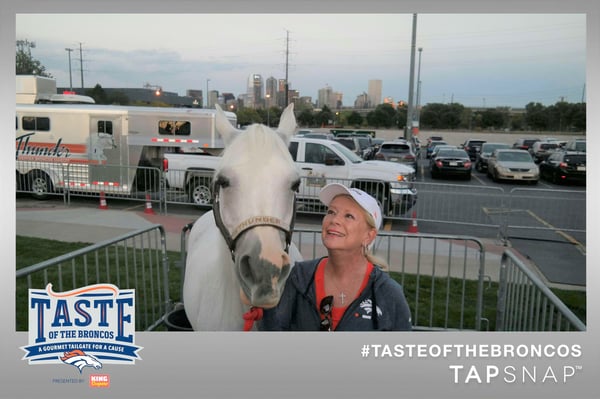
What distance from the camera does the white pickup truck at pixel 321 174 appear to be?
985cm

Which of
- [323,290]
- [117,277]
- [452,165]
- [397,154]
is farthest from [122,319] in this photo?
[452,165]

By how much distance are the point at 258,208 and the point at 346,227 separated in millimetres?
562

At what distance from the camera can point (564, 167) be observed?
15859 millimetres

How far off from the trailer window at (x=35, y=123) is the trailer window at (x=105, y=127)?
1.43 m

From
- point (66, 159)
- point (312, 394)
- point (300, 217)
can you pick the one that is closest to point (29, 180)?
point (66, 159)

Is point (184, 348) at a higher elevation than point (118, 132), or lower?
lower

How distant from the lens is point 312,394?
3.36m

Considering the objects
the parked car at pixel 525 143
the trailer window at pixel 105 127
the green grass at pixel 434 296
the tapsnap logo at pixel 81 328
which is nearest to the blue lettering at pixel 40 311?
the tapsnap logo at pixel 81 328

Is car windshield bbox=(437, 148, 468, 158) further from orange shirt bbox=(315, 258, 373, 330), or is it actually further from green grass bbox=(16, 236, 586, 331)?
orange shirt bbox=(315, 258, 373, 330)

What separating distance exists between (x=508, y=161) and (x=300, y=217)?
11975 millimetres

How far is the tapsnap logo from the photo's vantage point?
3.30 m

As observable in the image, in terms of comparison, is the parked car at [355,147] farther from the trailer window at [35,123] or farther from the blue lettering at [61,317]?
the blue lettering at [61,317]

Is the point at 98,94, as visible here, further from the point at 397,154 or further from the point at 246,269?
the point at 246,269

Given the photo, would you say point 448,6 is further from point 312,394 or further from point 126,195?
point 126,195
